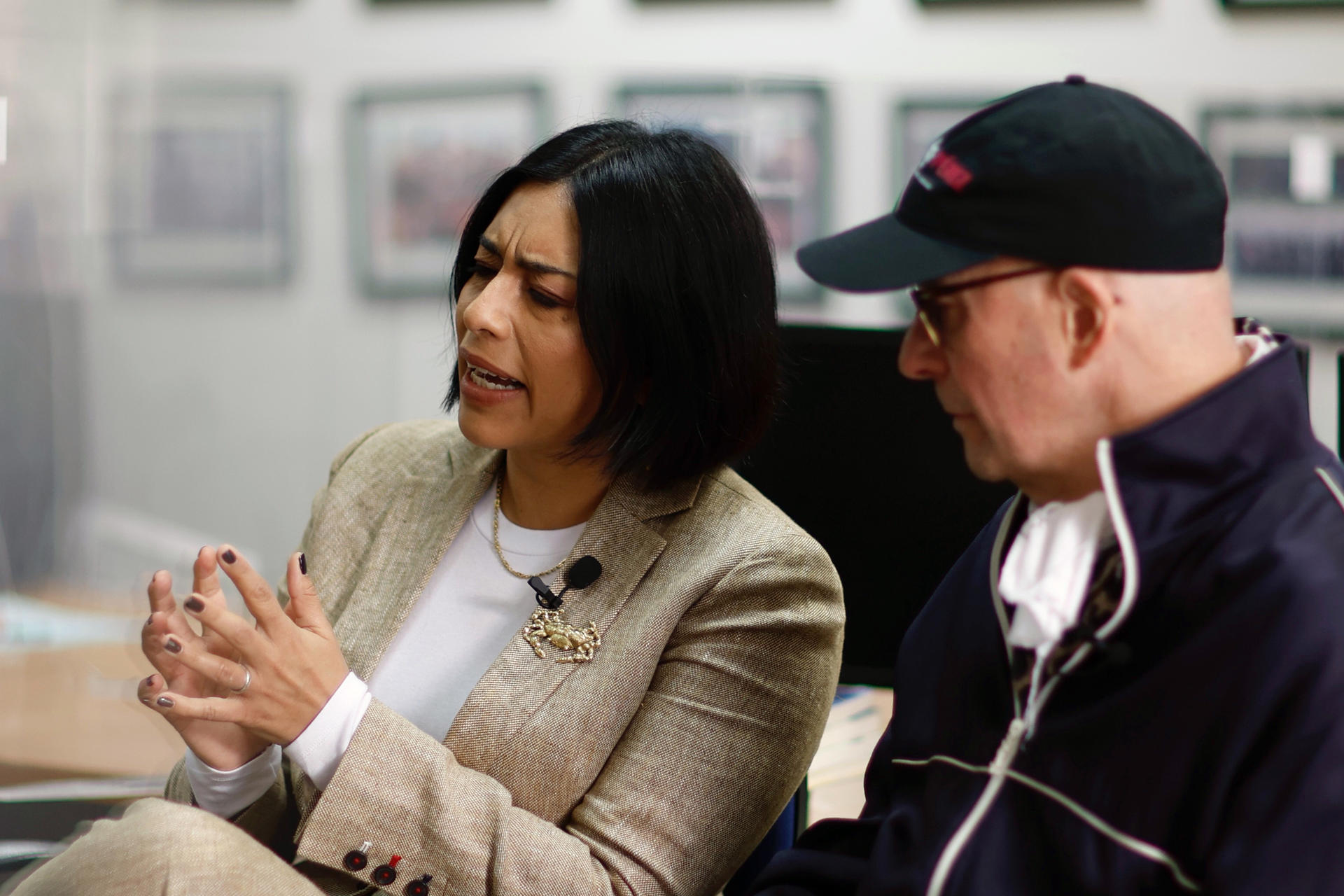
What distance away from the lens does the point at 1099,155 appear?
Result: 2.83 ft

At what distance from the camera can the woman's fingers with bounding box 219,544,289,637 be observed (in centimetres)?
114

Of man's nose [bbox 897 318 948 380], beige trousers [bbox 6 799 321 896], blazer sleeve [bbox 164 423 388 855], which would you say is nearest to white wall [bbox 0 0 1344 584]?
blazer sleeve [bbox 164 423 388 855]

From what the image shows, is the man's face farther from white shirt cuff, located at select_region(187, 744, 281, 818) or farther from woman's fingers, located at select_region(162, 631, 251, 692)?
white shirt cuff, located at select_region(187, 744, 281, 818)

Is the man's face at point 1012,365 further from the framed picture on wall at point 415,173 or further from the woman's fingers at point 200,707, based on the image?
the framed picture on wall at point 415,173

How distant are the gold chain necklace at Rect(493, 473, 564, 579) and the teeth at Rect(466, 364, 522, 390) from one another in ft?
0.62

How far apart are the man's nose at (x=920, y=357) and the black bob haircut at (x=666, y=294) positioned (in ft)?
1.39

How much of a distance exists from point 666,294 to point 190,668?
59 cm

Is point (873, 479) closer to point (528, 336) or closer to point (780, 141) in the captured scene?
point (528, 336)

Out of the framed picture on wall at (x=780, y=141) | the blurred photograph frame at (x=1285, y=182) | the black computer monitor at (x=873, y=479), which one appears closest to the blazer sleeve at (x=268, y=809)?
the black computer monitor at (x=873, y=479)

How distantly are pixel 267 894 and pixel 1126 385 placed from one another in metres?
0.84

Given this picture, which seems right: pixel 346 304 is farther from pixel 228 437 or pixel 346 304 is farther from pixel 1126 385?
pixel 1126 385

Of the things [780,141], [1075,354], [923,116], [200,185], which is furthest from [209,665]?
[200,185]

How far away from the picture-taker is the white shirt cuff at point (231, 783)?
135cm

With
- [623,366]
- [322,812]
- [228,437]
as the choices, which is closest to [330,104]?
[228,437]
